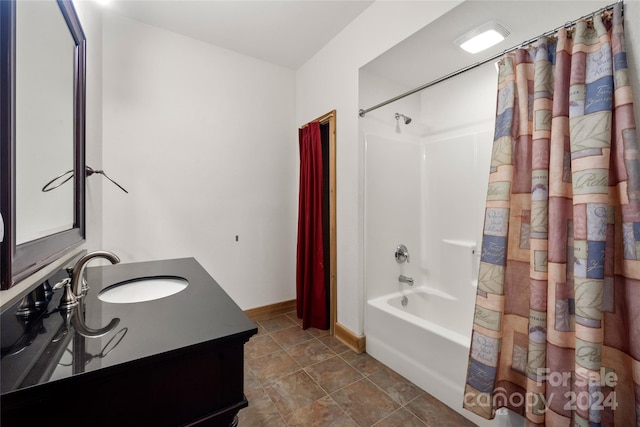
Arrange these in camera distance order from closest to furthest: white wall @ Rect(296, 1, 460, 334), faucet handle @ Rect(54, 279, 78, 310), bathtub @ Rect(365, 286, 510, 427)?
faucet handle @ Rect(54, 279, 78, 310), bathtub @ Rect(365, 286, 510, 427), white wall @ Rect(296, 1, 460, 334)

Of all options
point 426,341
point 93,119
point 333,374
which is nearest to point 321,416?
point 333,374

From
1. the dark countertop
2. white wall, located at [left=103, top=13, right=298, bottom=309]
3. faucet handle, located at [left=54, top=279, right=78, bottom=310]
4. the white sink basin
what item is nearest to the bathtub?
white wall, located at [left=103, top=13, right=298, bottom=309]

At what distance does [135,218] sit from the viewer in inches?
88.2

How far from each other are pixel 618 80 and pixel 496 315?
1.02m

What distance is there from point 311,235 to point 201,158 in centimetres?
128

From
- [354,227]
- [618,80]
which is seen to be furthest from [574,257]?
[354,227]

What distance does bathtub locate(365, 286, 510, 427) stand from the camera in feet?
5.12

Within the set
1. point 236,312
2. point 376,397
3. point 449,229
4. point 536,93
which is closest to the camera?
point 236,312

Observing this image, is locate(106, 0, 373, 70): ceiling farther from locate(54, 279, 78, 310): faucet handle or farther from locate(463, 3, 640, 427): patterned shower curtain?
locate(54, 279, 78, 310): faucet handle

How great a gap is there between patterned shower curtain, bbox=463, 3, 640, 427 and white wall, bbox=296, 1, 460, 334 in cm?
102

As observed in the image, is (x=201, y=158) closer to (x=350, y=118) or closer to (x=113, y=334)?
(x=350, y=118)

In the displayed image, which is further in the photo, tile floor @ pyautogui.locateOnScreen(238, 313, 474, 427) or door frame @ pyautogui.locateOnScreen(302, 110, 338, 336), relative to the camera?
door frame @ pyautogui.locateOnScreen(302, 110, 338, 336)

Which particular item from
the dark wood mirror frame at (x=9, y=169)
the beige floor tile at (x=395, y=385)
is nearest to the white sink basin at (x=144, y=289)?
the dark wood mirror frame at (x=9, y=169)

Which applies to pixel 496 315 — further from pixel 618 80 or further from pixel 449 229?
pixel 449 229
